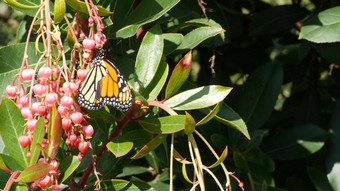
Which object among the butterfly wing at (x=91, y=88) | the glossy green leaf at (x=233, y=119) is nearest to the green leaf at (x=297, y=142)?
the glossy green leaf at (x=233, y=119)

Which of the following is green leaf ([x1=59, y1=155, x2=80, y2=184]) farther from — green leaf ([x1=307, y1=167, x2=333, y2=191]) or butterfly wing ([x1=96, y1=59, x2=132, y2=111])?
Result: green leaf ([x1=307, y1=167, x2=333, y2=191])

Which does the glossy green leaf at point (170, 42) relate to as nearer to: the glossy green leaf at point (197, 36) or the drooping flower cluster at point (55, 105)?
the glossy green leaf at point (197, 36)

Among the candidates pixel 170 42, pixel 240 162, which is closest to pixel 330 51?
pixel 240 162

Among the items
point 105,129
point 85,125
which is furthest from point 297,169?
point 85,125

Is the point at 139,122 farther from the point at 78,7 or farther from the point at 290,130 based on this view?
the point at 290,130

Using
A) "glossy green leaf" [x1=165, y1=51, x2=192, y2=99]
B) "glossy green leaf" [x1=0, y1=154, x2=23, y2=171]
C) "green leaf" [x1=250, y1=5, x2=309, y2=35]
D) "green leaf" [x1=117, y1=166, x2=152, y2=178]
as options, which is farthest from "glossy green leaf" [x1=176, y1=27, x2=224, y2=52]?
"green leaf" [x1=250, y1=5, x2=309, y2=35]

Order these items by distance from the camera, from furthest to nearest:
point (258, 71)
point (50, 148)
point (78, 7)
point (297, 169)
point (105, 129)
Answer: point (297, 169) → point (258, 71) → point (105, 129) → point (78, 7) → point (50, 148)

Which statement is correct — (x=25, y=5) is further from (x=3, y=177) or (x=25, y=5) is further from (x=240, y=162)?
(x=240, y=162)
